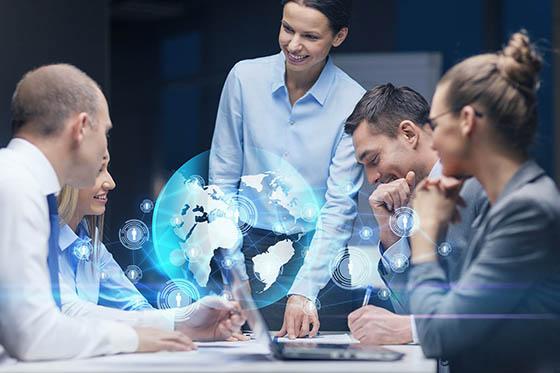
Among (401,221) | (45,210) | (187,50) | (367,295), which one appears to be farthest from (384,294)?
(187,50)

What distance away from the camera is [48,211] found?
219cm

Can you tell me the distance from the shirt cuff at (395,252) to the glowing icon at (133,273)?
0.79 m

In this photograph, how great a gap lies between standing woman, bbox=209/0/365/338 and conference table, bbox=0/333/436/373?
1048mm

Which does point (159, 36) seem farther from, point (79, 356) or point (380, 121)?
point (79, 356)

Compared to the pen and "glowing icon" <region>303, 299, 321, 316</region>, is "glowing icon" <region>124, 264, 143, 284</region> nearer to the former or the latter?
"glowing icon" <region>303, 299, 321, 316</region>

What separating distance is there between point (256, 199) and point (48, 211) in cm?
123

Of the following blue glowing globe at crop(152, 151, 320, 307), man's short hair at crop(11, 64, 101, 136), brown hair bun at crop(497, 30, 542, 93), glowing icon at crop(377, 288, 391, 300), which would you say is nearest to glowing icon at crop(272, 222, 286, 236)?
blue glowing globe at crop(152, 151, 320, 307)

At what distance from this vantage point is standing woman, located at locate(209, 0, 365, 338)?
3.28 meters

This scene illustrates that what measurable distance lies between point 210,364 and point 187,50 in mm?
5397

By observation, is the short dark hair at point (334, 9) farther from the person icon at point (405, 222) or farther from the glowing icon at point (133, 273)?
the glowing icon at point (133, 273)

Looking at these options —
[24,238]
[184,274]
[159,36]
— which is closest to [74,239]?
[184,274]

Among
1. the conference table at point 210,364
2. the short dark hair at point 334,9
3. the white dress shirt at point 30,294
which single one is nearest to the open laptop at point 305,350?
the conference table at point 210,364

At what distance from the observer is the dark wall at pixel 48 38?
3.96 meters

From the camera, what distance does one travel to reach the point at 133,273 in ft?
10.6
